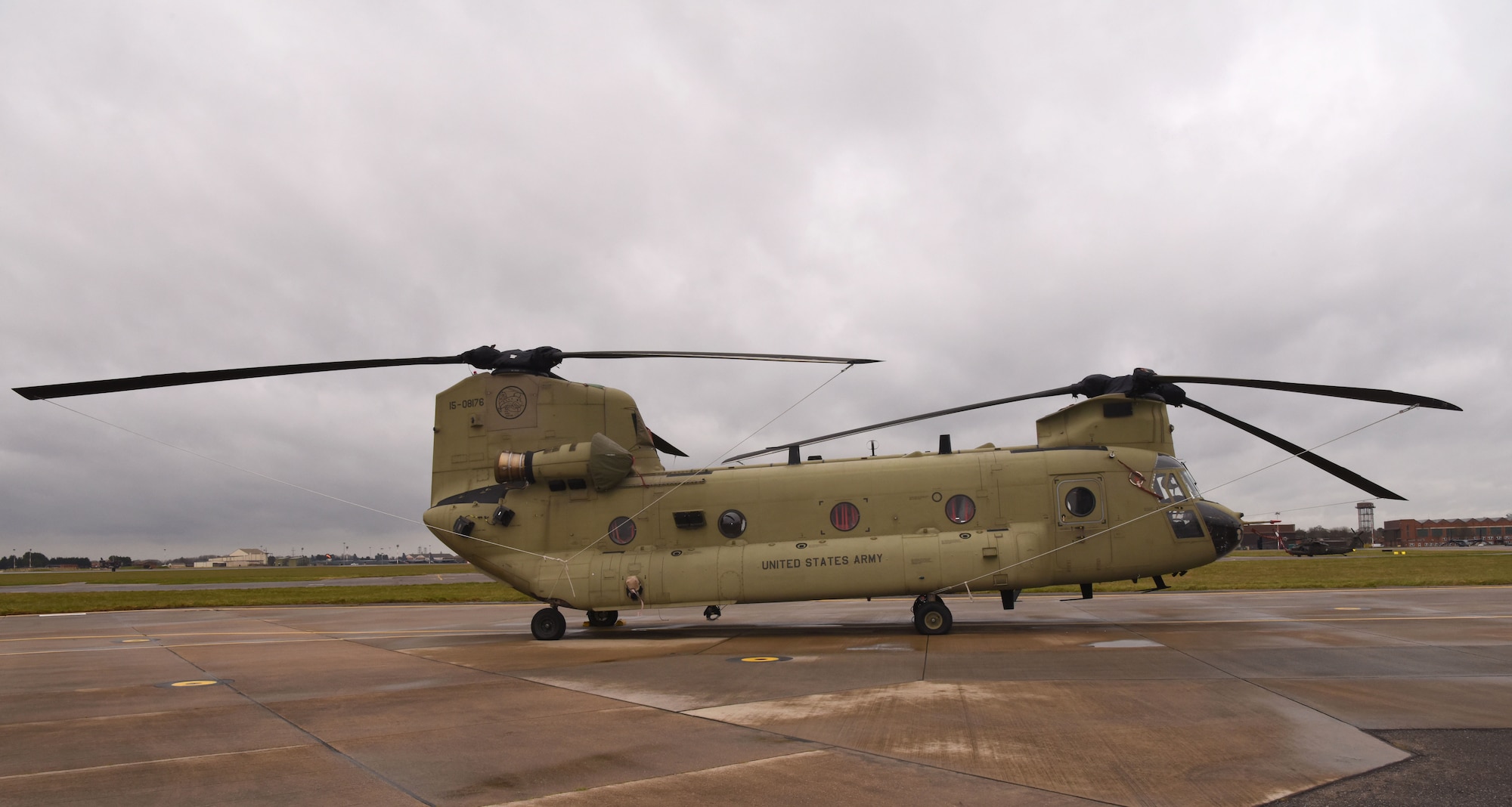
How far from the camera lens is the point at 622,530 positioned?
63.1 ft

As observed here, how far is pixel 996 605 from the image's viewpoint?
2508 cm

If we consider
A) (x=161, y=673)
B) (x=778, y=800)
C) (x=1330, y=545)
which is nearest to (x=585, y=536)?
(x=161, y=673)

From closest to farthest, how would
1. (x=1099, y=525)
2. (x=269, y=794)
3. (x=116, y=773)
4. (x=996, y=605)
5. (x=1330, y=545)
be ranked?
(x=269, y=794) → (x=116, y=773) → (x=1099, y=525) → (x=996, y=605) → (x=1330, y=545)

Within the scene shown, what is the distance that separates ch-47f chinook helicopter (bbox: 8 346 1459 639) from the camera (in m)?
17.2

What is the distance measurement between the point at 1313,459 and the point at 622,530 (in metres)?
14.9

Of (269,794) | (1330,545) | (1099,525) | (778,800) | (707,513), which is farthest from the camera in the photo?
(1330,545)

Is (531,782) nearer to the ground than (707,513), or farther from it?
nearer to the ground

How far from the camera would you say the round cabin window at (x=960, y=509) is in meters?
17.7

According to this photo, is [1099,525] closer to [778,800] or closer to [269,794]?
[778,800]

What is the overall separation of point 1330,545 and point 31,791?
85501 millimetres

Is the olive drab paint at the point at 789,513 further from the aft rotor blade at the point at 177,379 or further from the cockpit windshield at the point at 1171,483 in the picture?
the aft rotor blade at the point at 177,379

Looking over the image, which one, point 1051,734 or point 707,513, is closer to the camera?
point 1051,734

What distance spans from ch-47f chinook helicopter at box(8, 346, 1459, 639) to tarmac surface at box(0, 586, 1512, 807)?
1.42 meters

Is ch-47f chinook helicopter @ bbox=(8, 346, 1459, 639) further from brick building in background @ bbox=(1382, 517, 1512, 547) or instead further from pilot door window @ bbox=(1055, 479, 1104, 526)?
brick building in background @ bbox=(1382, 517, 1512, 547)
